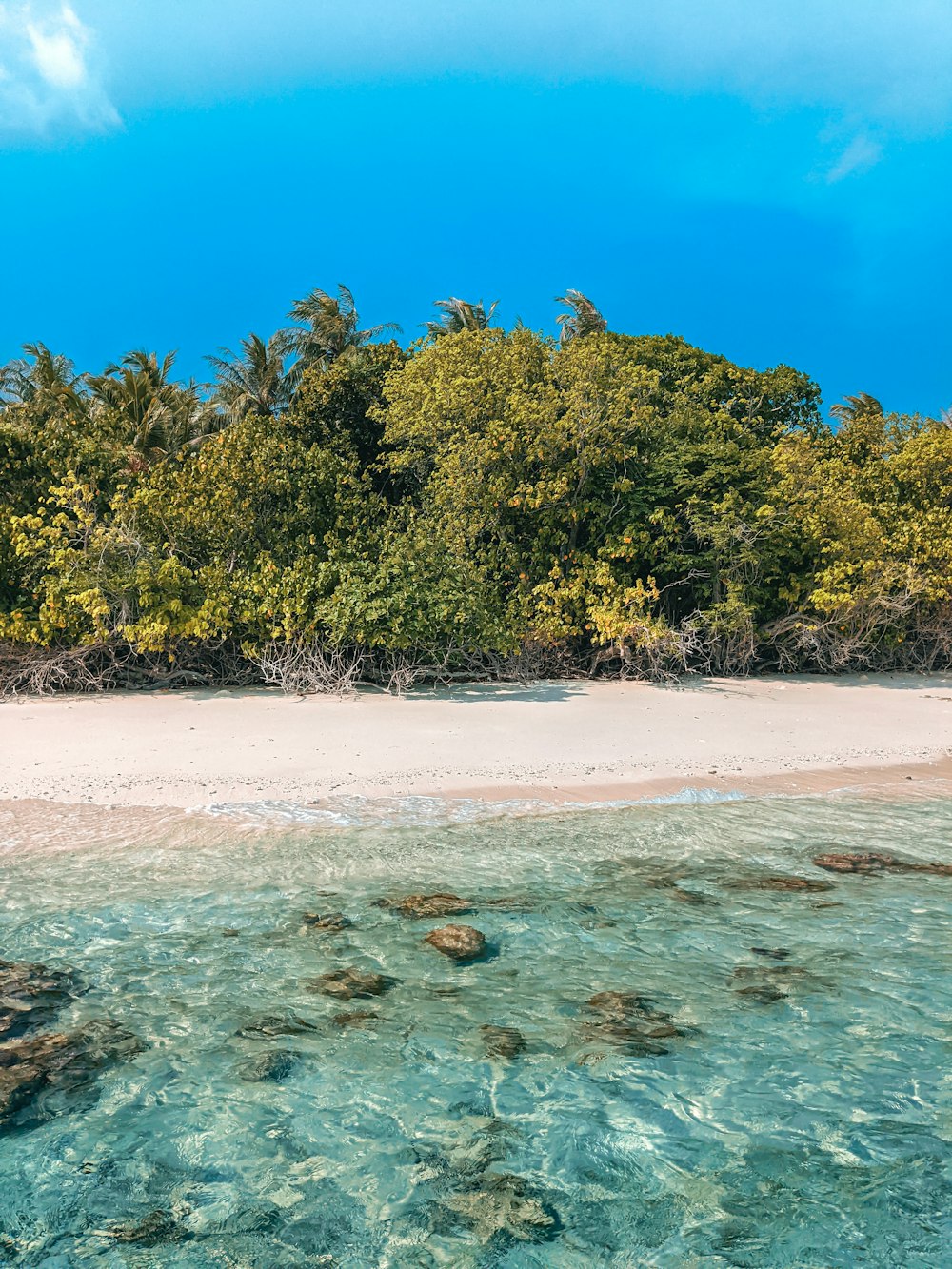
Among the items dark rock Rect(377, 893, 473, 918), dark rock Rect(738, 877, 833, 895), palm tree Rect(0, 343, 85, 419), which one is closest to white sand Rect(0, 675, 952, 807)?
dark rock Rect(738, 877, 833, 895)

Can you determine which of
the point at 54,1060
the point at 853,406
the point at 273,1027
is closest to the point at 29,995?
the point at 54,1060

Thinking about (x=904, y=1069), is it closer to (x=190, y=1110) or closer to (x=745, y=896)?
(x=745, y=896)

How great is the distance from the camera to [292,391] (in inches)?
1303

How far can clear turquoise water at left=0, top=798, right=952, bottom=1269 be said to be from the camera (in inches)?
99.7

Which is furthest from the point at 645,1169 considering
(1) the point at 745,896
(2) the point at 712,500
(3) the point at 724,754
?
(2) the point at 712,500

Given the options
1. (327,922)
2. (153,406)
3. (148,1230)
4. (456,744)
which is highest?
(153,406)

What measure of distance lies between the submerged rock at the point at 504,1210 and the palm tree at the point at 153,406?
24621 mm

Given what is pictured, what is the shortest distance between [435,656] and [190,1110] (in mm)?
9246

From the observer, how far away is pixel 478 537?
14352mm

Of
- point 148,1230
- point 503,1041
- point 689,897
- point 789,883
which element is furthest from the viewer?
point 789,883

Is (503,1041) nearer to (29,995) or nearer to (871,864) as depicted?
(29,995)

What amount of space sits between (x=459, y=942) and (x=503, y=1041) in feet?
2.83

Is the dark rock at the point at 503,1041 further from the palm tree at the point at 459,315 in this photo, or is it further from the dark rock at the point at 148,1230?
the palm tree at the point at 459,315

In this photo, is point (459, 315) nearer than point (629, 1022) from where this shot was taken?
No
